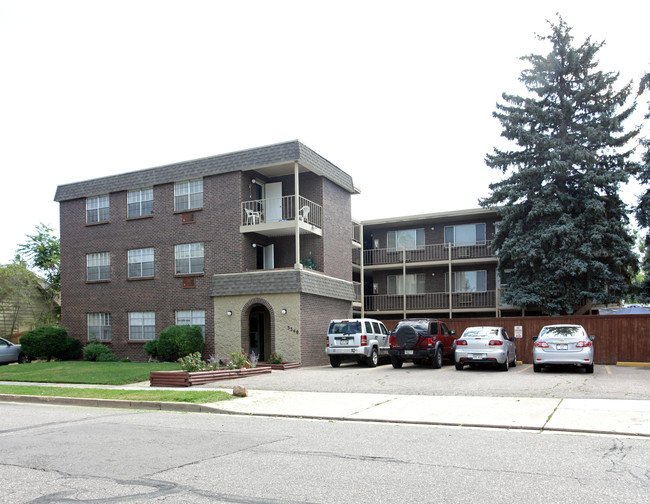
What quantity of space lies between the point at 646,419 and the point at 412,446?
4652 millimetres

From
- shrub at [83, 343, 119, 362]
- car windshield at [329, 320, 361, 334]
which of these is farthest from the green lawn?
car windshield at [329, 320, 361, 334]

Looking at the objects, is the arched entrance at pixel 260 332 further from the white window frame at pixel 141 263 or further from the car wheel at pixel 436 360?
the car wheel at pixel 436 360

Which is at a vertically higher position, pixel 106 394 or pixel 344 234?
pixel 344 234

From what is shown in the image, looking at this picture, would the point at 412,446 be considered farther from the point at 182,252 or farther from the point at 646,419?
the point at 182,252

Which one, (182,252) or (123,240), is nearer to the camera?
(182,252)

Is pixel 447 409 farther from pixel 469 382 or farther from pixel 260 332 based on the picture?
pixel 260 332

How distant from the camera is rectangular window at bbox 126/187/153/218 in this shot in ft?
90.2

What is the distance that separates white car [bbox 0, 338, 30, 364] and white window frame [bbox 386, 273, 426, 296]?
820 inches

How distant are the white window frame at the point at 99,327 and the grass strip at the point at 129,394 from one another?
1105 centimetres

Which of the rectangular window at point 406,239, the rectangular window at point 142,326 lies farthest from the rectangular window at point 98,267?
the rectangular window at point 406,239

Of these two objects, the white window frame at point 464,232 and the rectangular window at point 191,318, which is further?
the white window frame at point 464,232

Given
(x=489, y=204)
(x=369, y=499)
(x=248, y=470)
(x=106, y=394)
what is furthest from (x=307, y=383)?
(x=489, y=204)

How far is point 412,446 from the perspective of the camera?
7953 mm

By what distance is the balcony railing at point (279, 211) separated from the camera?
25109 mm
